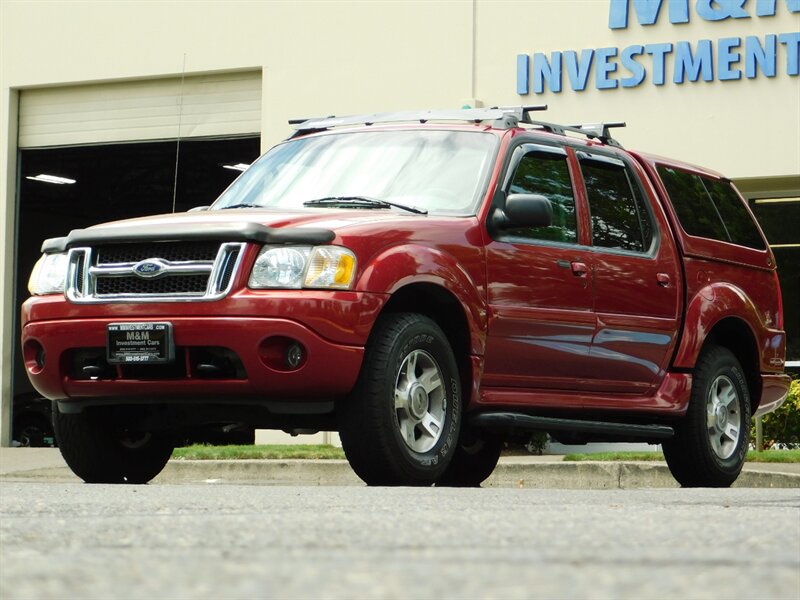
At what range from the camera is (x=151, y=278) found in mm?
7391

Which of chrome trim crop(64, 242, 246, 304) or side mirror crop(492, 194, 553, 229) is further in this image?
side mirror crop(492, 194, 553, 229)

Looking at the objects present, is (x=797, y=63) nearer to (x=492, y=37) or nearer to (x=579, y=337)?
(x=492, y=37)

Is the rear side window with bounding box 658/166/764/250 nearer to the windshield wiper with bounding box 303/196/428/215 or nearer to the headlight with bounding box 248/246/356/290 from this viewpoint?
the windshield wiper with bounding box 303/196/428/215

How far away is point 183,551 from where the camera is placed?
3633 millimetres

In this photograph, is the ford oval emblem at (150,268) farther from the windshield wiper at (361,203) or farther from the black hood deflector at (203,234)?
the windshield wiper at (361,203)

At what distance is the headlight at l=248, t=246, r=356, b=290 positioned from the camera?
7086 mm

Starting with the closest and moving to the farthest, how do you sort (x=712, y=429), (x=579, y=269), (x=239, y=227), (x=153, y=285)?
(x=239, y=227) → (x=153, y=285) → (x=579, y=269) → (x=712, y=429)

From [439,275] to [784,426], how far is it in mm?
8681

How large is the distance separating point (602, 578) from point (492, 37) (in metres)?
14.2

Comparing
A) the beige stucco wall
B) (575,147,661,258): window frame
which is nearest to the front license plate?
(575,147,661,258): window frame

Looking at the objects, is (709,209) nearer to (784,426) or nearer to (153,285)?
(153,285)

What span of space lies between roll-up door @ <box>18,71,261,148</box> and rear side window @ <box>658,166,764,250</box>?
29.0 feet

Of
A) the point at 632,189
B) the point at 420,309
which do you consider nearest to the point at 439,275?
the point at 420,309

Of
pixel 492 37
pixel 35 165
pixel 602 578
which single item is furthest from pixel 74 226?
pixel 602 578
